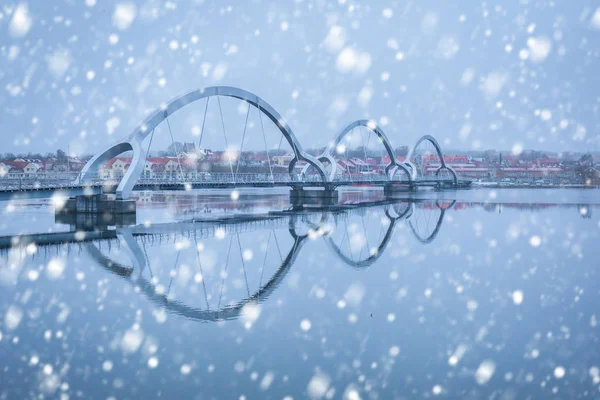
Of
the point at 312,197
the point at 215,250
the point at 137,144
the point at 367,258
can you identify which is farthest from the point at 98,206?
the point at 312,197

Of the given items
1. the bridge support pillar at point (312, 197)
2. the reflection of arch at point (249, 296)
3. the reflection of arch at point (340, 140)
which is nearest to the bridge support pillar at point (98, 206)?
the reflection of arch at point (249, 296)

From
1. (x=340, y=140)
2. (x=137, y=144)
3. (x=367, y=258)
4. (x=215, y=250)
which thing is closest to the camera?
(x=367, y=258)

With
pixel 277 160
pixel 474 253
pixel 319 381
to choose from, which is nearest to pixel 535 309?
pixel 319 381

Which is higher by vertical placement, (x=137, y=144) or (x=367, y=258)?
(x=137, y=144)

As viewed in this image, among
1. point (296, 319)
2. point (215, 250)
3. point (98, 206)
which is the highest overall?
point (98, 206)

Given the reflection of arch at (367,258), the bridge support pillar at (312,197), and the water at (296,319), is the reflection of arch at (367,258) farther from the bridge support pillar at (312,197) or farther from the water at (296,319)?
the bridge support pillar at (312,197)

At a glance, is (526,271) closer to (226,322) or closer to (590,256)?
(590,256)

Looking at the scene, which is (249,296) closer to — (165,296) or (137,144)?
(165,296)

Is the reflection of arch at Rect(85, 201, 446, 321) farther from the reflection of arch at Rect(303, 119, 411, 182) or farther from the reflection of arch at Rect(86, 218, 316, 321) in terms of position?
the reflection of arch at Rect(303, 119, 411, 182)

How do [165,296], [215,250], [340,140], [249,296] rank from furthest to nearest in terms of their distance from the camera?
[340,140], [215,250], [249,296], [165,296]
